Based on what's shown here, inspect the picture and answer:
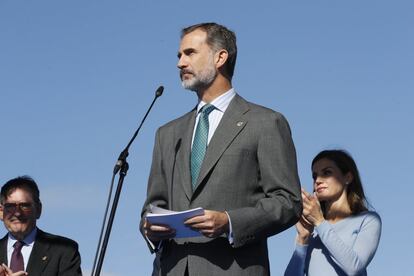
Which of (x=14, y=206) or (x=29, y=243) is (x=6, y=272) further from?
(x=14, y=206)


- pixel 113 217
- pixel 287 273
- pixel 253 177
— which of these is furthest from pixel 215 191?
pixel 287 273

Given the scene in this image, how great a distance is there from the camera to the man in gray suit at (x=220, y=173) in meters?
4.26

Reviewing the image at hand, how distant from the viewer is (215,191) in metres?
4.39

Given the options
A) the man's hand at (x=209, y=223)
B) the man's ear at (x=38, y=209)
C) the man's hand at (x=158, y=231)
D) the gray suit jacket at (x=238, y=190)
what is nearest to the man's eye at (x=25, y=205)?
the man's ear at (x=38, y=209)

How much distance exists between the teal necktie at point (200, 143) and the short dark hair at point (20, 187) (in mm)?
2880

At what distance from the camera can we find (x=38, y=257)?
6.95 meters

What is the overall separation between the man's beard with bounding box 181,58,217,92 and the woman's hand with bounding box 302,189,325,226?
142 centimetres

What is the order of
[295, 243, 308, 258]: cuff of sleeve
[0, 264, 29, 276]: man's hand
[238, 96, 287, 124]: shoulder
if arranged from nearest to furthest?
[238, 96, 287, 124]: shoulder
[295, 243, 308, 258]: cuff of sleeve
[0, 264, 29, 276]: man's hand

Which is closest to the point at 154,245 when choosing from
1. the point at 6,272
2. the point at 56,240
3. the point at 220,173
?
the point at 220,173

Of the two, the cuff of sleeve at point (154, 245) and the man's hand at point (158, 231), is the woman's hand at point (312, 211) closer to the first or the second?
the cuff of sleeve at point (154, 245)

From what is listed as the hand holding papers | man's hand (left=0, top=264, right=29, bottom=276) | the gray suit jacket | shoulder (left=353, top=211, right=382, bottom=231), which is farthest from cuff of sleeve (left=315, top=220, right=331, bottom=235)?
man's hand (left=0, top=264, right=29, bottom=276)

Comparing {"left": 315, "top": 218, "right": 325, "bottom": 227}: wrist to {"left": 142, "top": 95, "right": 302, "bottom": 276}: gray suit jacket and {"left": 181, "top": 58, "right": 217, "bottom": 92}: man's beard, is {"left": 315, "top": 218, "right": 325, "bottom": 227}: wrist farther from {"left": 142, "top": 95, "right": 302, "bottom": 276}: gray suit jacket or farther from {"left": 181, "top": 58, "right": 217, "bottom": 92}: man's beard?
{"left": 181, "top": 58, "right": 217, "bottom": 92}: man's beard

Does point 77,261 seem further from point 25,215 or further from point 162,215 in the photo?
point 162,215

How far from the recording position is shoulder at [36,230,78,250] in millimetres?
7031
